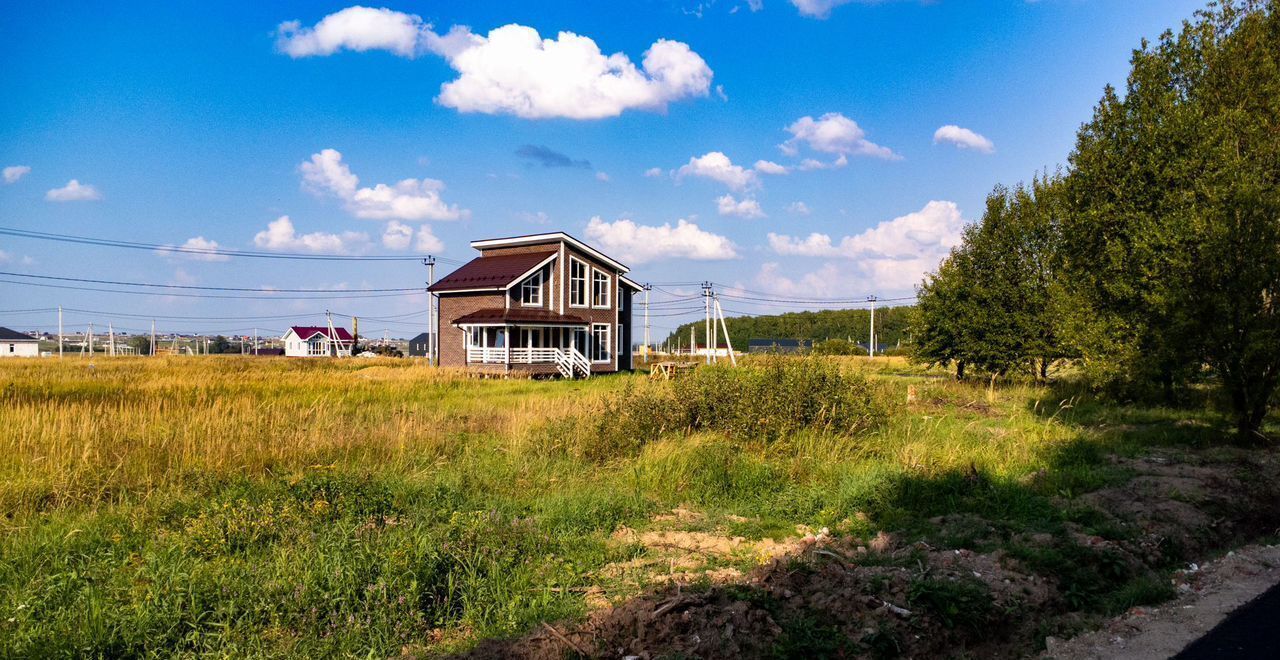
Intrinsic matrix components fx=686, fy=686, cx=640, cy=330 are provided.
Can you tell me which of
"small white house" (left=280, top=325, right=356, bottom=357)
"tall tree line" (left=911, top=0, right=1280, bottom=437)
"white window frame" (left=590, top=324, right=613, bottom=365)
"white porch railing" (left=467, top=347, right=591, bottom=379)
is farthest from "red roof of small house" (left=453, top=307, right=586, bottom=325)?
"small white house" (left=280, top=325, right=356, bottom=357)

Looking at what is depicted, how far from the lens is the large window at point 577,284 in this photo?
36.9 metres

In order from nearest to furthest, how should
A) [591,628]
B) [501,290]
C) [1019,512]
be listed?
1. [591,628]
2. [1019,512]
3. [501,290]

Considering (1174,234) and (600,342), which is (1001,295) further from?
(600,342)

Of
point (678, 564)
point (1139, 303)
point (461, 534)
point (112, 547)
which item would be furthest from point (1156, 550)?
point (1139, 303)

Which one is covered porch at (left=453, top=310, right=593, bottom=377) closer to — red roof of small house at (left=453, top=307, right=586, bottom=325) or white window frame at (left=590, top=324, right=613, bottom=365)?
red roof of small house at (left=453, top=307, right=586, bottom=325)

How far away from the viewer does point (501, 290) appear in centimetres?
3434

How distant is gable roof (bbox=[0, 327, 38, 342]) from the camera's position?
72.9 meters

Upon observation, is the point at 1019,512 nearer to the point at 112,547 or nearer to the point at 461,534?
the point at 461,534

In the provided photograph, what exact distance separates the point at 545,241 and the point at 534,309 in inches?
161

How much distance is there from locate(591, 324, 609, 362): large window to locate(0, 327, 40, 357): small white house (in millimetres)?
69113

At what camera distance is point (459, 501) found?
751 centimetres

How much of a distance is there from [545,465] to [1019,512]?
5.74m

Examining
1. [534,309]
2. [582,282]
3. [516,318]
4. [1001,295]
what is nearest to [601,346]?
[582,282]

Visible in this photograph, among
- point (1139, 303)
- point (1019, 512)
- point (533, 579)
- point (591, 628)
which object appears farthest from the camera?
Answer: point (1139, 303)
